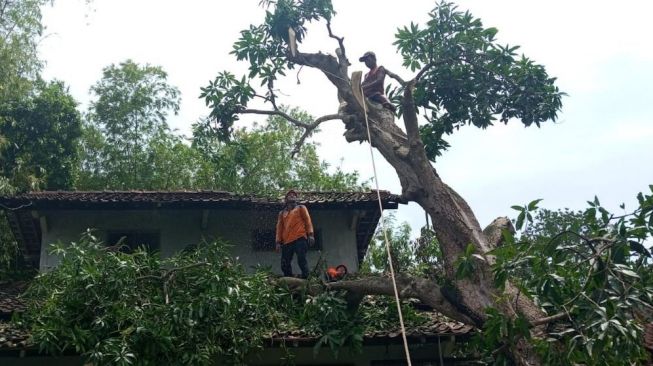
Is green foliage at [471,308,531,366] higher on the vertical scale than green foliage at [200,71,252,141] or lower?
lower

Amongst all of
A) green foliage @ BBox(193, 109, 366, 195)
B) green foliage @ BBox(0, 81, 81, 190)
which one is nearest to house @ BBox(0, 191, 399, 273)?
green foliage @ BBox(0, 81, 81, 190)

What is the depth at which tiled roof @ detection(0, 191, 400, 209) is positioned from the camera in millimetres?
11312

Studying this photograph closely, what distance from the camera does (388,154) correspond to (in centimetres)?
1026

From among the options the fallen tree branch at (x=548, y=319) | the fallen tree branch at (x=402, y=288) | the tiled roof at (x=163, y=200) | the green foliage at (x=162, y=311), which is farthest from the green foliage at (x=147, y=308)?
the fallen tree branch at (x=548, y=319)

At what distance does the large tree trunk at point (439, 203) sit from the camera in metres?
8.38

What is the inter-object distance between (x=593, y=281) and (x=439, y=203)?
268cm

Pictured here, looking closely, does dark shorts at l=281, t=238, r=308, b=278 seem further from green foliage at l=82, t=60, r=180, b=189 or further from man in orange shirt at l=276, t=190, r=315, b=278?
green foliage at l=82, t=60, r=180, b=189

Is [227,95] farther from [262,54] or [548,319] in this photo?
[548,319]

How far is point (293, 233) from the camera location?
34.8ft

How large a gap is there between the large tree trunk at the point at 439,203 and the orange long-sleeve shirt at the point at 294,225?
1.18 m

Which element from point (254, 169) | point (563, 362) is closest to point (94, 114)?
point (254, 169)

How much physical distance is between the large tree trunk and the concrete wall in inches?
80.1

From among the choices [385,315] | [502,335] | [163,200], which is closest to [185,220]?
[163,200]

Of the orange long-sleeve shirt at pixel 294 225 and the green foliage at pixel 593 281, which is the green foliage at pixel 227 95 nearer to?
the orange long-sleeve shirt at pixel 294 225
